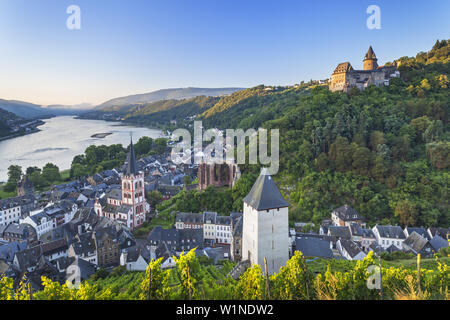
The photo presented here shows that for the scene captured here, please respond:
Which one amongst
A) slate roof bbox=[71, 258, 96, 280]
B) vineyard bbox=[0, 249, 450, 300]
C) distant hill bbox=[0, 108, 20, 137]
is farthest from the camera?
distant hill bbox=[0, 108, 20, 137]

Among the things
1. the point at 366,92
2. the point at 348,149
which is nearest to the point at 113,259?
the point at 348,149

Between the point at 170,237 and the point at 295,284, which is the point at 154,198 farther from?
the point at 295,284

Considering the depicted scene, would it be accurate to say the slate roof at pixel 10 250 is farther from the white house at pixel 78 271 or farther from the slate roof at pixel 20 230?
the white house at pixel 78 271

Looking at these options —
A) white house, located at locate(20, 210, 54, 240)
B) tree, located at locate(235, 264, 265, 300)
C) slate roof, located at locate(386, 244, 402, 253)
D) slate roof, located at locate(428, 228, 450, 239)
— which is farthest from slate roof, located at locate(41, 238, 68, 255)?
slate roof, located at locate(428, 228, 450, 239)

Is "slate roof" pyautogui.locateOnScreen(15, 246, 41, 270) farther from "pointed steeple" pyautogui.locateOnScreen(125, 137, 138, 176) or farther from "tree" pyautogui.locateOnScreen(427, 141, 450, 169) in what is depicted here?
"tree" pyautogui.locateOnScreen(427, 141, 450, 169)

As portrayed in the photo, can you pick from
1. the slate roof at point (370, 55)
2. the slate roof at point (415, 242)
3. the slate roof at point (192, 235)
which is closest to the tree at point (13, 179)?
the slate roof at point (192, 235)

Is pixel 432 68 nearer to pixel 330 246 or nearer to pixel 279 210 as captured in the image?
pixel 330 246
